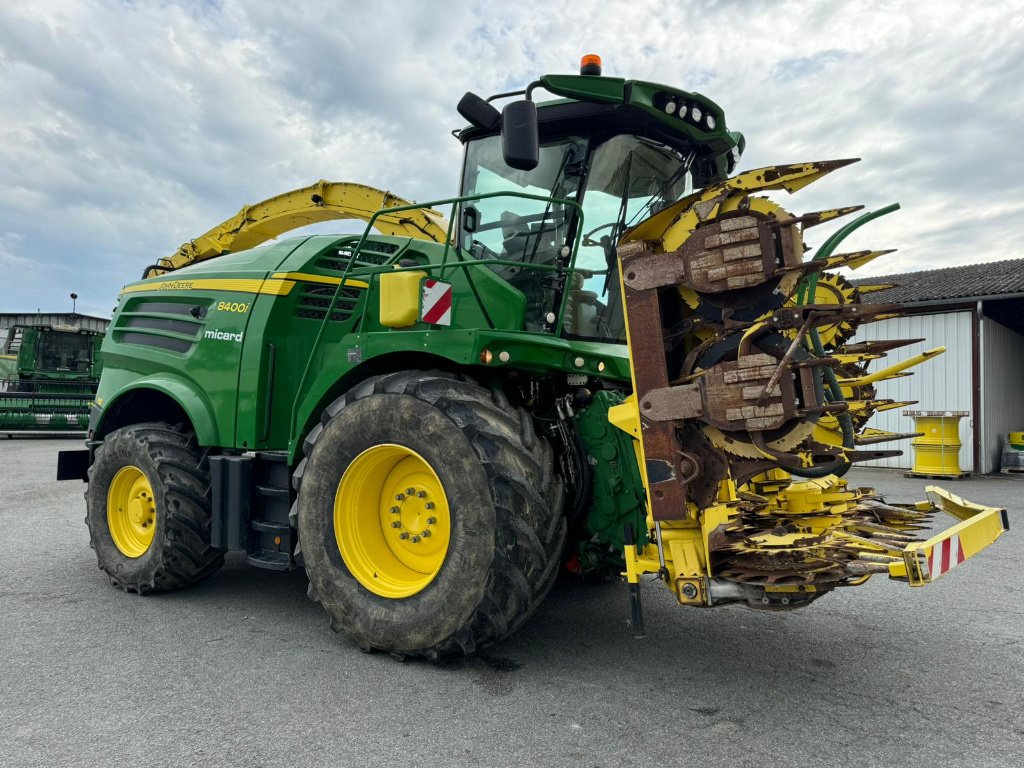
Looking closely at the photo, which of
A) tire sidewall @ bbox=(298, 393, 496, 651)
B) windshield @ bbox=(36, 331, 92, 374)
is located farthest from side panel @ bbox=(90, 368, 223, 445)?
windshield @ bbox=(36, 331, 92, 374)

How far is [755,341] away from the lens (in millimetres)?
2732

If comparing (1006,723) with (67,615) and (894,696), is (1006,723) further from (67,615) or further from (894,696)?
(67,615)

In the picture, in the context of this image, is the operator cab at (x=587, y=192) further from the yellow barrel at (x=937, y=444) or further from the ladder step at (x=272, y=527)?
the yellow barrel at (x=937, y=444)

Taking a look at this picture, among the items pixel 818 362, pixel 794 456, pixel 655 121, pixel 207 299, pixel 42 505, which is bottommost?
pixel 42 505

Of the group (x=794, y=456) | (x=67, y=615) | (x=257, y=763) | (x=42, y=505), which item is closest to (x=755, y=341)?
(x=794, y=456)

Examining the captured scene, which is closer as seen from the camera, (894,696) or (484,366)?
(894,696)

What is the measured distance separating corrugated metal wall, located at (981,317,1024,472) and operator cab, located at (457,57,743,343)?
41.9 ft

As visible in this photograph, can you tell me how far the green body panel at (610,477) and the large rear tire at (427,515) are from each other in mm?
218

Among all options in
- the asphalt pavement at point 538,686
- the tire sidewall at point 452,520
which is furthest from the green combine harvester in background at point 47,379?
the tire sidewall at point 452,520

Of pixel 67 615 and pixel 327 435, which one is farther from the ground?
pixel 327 435

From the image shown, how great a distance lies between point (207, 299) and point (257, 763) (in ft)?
10.4

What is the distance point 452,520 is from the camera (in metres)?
3.10

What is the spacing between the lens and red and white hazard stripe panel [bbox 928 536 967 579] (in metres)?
2.60

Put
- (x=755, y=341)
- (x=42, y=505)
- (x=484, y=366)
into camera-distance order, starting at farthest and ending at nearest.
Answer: (x=42, y=505)
(x=484, y=366)
(x=755, y=341)
